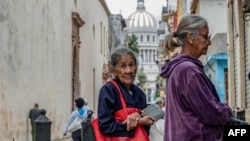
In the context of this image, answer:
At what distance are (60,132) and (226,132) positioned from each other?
69.8 ft

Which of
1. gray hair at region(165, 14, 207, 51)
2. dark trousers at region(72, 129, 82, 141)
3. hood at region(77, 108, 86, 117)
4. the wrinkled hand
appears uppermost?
gray hair at region(165, 14, 207, 51)

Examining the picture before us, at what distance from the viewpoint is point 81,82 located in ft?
111

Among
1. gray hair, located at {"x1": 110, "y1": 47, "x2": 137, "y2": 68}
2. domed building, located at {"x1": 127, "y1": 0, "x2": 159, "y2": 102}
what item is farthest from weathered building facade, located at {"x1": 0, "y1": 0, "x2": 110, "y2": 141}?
domed building, located at {"x1": 127, "y1": 0, "x2": 159, "y2": 102}

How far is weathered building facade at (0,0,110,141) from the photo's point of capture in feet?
55.3

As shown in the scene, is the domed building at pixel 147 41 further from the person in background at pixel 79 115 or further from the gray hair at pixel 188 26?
the gray hair at pixel 188 26

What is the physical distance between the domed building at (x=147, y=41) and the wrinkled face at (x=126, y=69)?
15778 centimetres

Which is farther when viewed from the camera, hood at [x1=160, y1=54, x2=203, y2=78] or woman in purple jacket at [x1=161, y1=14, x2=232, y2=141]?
hood at [x1=160, y1=54, x2=203, y2=78]

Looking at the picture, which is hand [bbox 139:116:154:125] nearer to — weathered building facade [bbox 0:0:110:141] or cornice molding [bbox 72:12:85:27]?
weathered building facade [bbox 0:0:110:141]

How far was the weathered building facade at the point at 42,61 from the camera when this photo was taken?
55.3ft

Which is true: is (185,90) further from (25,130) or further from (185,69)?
(25,130)

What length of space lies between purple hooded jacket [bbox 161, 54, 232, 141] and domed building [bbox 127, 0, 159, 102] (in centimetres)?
15912

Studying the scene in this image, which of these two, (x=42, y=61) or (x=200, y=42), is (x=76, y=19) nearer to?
(x=42, y=61)

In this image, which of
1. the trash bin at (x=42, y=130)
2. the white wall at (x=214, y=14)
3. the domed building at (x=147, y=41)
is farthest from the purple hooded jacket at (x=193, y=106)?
the domed building at (x=147, y=41)

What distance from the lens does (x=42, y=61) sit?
71.0ft
